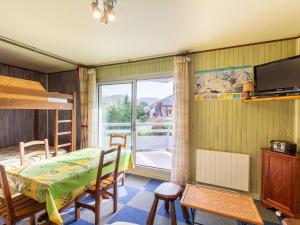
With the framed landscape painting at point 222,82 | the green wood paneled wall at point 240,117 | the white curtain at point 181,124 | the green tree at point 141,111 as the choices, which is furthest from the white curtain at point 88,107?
the framed landscape painting at point 222,82

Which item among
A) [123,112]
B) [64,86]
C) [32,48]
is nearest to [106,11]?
[32,48]

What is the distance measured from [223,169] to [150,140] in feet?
6.28

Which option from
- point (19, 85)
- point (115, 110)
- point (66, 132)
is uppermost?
point (19, 85)

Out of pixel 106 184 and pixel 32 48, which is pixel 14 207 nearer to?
pixel 106 184

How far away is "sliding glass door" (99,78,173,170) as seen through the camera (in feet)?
11.5

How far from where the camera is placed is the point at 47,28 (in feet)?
7.09

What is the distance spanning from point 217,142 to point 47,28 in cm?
303

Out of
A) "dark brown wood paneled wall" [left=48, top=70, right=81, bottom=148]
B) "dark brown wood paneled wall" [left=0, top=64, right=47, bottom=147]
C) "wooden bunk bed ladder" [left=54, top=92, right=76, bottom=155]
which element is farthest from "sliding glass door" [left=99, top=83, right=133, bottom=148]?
"dark brown wood paneled wall" [left=0, top=64, right=47, bottom=147]

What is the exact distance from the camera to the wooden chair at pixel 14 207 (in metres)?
1.38

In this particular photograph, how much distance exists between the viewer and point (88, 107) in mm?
3836

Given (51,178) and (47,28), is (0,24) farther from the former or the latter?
(51,178)

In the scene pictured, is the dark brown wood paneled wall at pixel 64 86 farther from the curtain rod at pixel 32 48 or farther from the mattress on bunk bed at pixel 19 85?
Answer: the mattress on bunk bed at pixel 19 85

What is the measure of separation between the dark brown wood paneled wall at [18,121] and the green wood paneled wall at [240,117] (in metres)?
3.53

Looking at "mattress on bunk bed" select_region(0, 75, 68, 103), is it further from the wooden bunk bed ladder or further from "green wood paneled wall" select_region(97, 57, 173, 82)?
"green wood paneled wall" select_region(97, 57, 173, 82)
